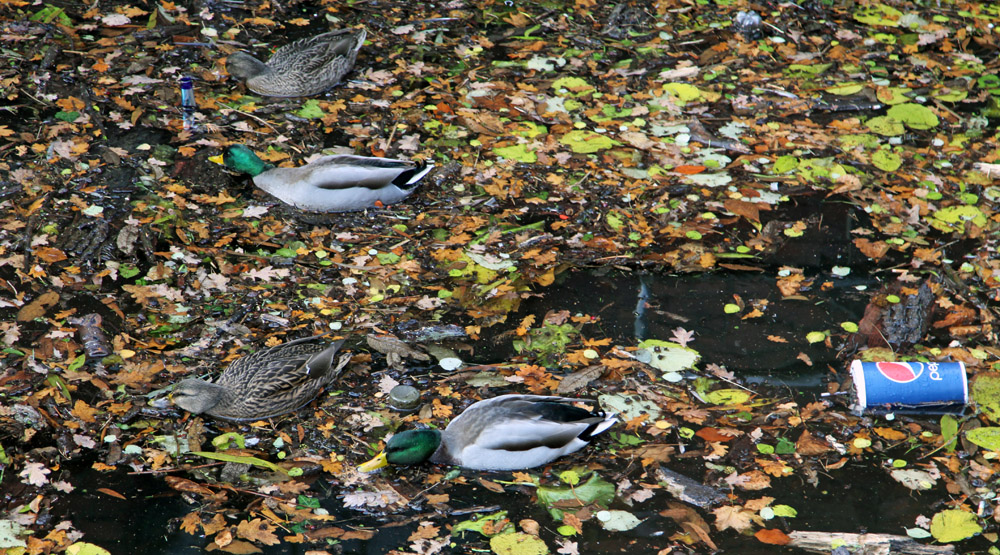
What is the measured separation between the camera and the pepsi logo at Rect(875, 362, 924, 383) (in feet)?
15.3

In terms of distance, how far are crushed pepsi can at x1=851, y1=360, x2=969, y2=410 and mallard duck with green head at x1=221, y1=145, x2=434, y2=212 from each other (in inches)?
124

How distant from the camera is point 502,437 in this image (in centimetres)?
418

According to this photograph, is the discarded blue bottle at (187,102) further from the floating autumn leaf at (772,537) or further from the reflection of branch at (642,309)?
the floating autumn leaf at (772,537)

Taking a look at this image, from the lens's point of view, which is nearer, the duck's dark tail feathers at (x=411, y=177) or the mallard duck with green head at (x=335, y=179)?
the mallard duck with green head at (x=335, y=179)

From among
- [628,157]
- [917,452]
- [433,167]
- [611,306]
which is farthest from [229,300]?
[917,452]

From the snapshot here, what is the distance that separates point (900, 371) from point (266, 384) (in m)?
3.38

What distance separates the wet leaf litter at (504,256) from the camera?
4.15m

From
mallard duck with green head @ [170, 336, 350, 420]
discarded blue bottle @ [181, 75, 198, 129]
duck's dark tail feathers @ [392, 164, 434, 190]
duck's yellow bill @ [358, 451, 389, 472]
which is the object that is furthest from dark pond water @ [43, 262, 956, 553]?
discarded blue bottle @ [181, 75, 198, 129]

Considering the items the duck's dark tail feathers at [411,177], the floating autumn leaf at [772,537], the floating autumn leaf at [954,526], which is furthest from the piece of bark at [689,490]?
the duck's dark tail feathers at [411,177]

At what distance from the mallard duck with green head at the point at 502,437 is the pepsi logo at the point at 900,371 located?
157 centimetres

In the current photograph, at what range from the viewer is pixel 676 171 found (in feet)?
21.2

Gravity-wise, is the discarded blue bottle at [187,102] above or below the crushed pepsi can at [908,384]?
above

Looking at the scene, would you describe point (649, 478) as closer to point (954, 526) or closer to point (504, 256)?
point (954, 526)

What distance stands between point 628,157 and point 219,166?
3035 millimetres
